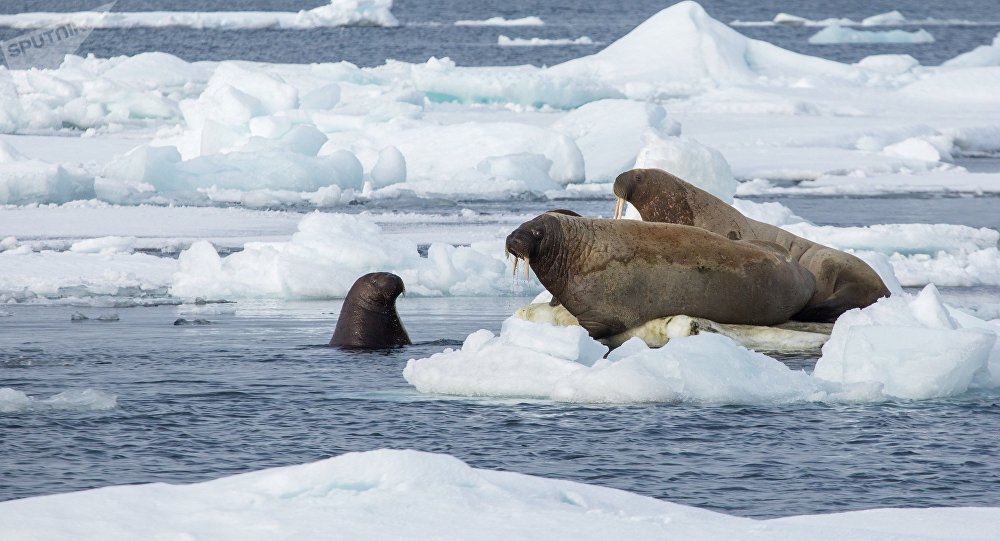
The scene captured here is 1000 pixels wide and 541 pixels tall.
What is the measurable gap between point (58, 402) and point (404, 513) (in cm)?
330

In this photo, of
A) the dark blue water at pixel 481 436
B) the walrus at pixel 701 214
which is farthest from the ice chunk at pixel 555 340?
the walrus at pixel 701 214

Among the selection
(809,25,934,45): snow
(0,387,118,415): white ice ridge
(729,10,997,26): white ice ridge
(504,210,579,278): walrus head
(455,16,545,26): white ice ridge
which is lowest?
(0,387,118,415): white ice ridge

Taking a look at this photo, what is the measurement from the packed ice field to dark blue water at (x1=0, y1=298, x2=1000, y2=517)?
0.35m

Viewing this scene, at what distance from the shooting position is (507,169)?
20.7 m

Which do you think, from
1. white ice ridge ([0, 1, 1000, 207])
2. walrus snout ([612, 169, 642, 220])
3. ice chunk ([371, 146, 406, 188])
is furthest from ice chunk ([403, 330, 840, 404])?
ice chunk ([371, 146, 406, 188])

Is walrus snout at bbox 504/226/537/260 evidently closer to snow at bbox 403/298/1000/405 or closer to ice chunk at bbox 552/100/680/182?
snow at bbox 403/298/1000/405

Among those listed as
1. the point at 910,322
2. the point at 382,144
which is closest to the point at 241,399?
the point at 910,322

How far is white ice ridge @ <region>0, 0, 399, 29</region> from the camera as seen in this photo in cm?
6362

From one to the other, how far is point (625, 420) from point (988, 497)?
71.2 inches

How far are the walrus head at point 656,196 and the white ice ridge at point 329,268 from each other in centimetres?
196

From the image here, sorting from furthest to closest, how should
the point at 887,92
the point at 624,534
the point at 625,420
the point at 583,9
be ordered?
1. the point at 583,9
2. the point at 887,92
3. the point at 625,420
4. the point at 624,534

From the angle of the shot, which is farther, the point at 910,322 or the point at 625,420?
the point at 910,322

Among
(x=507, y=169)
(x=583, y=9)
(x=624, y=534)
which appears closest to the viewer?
A: (x=624, y=534)

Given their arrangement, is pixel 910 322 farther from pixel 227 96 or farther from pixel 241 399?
pixel 227 96
